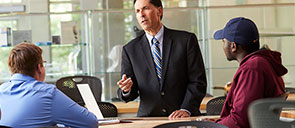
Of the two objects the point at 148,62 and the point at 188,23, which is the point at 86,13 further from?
the point at 148,62

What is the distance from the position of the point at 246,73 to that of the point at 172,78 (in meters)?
1.12

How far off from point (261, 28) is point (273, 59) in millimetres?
3670

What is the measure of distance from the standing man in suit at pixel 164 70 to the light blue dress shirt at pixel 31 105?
2.53 ft

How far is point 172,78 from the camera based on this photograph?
10.9ft

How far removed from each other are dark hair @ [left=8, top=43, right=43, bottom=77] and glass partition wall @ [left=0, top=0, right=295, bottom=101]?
2.59 metres

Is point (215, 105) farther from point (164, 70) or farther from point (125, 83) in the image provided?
point (125, 83)

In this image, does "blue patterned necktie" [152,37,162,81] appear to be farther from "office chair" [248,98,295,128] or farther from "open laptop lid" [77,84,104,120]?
"office chair" [248,98,295,128]

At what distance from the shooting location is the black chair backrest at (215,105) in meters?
3.75

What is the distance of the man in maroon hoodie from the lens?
7.25 feet

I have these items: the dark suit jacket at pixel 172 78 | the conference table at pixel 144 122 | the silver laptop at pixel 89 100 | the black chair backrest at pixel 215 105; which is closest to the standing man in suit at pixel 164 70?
the dark suit jacket at pixel 172 78

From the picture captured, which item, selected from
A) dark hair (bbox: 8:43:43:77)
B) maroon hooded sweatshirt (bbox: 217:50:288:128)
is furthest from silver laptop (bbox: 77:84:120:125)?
maroon hooded sweatshirt (bbox: 217:50:288:128)

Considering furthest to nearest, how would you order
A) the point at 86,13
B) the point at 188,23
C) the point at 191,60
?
the point at 188,23 < the point at 86,13 < the point at 191,60

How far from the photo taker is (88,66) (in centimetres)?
526

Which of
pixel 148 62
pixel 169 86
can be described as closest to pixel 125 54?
pixel 148 62
